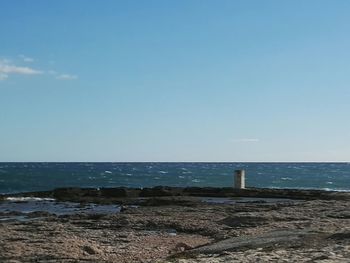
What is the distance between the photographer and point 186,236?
18906 millimetres

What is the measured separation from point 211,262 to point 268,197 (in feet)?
89.3

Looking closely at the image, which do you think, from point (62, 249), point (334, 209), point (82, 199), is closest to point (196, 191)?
point (82, 199)

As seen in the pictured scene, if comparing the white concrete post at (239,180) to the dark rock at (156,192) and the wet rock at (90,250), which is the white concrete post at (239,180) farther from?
the wet rock at (90,250)

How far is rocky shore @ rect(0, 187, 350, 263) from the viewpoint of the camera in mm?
13109

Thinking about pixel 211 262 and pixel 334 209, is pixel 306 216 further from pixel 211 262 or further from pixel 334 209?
pixel 211 262

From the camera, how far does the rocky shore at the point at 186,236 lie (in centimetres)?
1311

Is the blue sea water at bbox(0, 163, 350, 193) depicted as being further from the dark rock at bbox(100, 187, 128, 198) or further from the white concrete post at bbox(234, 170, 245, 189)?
the white concrete post at bbox(234, 170, 245, 189)

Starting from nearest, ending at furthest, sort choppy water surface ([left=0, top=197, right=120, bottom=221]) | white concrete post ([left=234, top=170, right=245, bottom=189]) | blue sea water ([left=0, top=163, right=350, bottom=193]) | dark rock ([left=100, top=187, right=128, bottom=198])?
choppy water surface ([left=0, top=197, right=120, bottom=221]) → dark rock ([left=100, top=187, right=128, bottom=198]) → white concrete post ([left=234, top=170, right=245, bottom=189]) → blue sea water ([left=0, top=163, right=350, bottom=193])

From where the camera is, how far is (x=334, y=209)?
26.0 m

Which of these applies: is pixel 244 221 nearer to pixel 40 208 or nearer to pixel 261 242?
pixel 261 242

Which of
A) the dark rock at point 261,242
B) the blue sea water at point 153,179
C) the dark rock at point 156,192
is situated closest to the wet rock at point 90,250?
the dark rock at point 261,242

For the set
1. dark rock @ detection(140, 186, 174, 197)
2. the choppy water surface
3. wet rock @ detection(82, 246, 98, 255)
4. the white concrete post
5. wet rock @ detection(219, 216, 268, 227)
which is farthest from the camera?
the white concrete post

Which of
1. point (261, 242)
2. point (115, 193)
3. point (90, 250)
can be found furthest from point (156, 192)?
point (261, 242)

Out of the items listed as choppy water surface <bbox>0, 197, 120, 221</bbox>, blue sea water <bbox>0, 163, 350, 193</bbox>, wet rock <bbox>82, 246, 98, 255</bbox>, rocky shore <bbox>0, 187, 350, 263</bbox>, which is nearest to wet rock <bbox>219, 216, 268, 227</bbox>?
rocky shore <bbox>0, 187, 350, 263</bbox>
